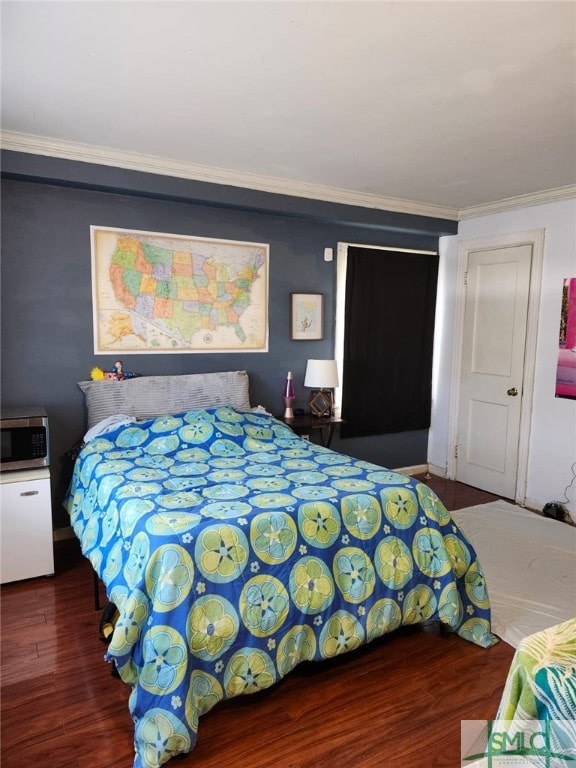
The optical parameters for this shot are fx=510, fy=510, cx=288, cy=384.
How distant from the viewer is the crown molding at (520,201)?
12.6 ft

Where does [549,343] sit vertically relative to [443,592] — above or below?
above

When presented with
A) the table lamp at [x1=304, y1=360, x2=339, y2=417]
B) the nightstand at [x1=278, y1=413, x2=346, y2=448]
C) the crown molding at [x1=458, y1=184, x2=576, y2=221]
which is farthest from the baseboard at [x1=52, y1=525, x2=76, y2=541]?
the crown molding at [x1=458, y1=184, x2=576, y2=221]

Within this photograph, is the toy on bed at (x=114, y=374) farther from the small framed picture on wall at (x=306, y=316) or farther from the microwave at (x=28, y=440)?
the small framed picture on wall at (x=306, y=316)

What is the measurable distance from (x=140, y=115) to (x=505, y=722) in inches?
114

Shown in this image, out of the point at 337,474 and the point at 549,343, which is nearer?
the point at 337,474

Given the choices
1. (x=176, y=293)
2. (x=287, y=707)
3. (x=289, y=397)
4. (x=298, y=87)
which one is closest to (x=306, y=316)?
(x=289, y=397)

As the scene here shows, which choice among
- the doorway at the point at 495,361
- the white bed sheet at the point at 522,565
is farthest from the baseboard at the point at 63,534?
the doorway at the point at 495,361

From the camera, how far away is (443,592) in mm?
2314

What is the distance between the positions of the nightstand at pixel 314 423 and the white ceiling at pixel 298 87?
1.83m

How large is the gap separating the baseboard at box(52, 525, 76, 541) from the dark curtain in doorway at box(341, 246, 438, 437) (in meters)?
2.35

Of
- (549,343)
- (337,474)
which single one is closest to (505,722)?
(337,474)

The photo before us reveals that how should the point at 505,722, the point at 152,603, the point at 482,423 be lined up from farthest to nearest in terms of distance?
the point at 482,423 → the point at 152,603 → the point at 505,722

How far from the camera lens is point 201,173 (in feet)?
11.5

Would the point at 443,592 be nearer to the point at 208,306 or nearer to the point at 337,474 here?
the point at 337,474
